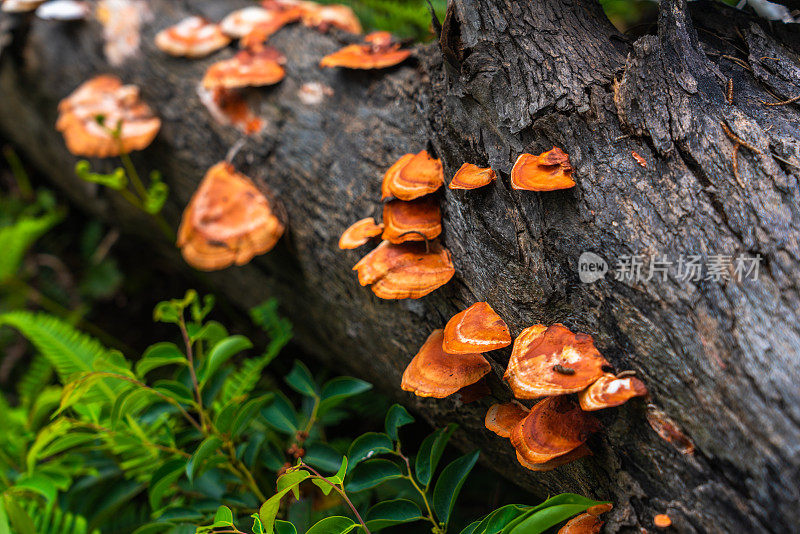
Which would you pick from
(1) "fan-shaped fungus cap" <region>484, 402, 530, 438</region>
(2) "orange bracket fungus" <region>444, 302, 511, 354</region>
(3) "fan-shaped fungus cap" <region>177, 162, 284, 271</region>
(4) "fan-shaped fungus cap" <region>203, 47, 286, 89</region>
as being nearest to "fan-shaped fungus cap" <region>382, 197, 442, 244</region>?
(2) "orange bracket fungus" <region>444, 302, 511, 354</region>

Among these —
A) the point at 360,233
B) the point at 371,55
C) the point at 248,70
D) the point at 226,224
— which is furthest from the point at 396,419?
the point at 248,70

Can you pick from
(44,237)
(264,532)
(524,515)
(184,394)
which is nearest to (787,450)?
(524,515)

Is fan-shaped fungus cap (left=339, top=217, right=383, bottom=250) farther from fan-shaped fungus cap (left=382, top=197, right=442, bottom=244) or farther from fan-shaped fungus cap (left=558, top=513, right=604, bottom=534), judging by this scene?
fan-shaped fungus cap (left=558, top=513, right=604, bottom=534)

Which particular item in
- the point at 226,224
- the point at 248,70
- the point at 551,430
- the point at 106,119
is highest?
the point at 551,430

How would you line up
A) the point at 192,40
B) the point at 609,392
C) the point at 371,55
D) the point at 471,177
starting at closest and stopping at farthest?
the point at 609,392, the point at 471,177, the point at 371,55, the point at 192,40

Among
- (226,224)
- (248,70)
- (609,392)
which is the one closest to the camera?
(609,392)

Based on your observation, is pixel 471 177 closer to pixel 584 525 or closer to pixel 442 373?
pixel 442 373
